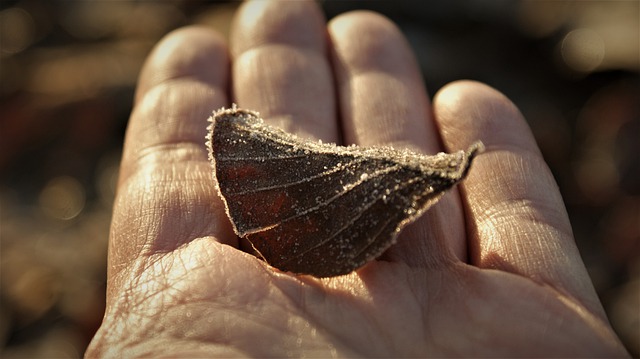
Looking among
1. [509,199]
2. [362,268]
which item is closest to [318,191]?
[362,268]

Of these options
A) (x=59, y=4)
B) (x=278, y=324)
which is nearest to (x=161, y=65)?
(x=278, y=324)

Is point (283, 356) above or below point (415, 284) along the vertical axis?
below

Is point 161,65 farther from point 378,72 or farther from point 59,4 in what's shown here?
point 59,4

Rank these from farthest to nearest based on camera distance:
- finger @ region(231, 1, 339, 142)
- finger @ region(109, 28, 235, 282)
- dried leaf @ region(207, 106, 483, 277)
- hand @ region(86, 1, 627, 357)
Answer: finger @ region(231, 1, 339, 142), finger @ region(109, 28, 235, 282), dried leaf @ region(207, 106, 483, 277), hand @ region(86, 1, 627, 357)

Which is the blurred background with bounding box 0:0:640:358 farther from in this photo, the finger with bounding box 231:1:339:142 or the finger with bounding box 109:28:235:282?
the finger with bounding box 231:1:339:142

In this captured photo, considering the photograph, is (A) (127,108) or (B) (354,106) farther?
(A) (127,108)

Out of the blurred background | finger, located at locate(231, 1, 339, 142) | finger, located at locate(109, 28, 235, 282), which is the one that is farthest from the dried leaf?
the blurred background

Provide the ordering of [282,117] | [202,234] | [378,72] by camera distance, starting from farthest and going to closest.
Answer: [378,72], [282,117], [202,234]
